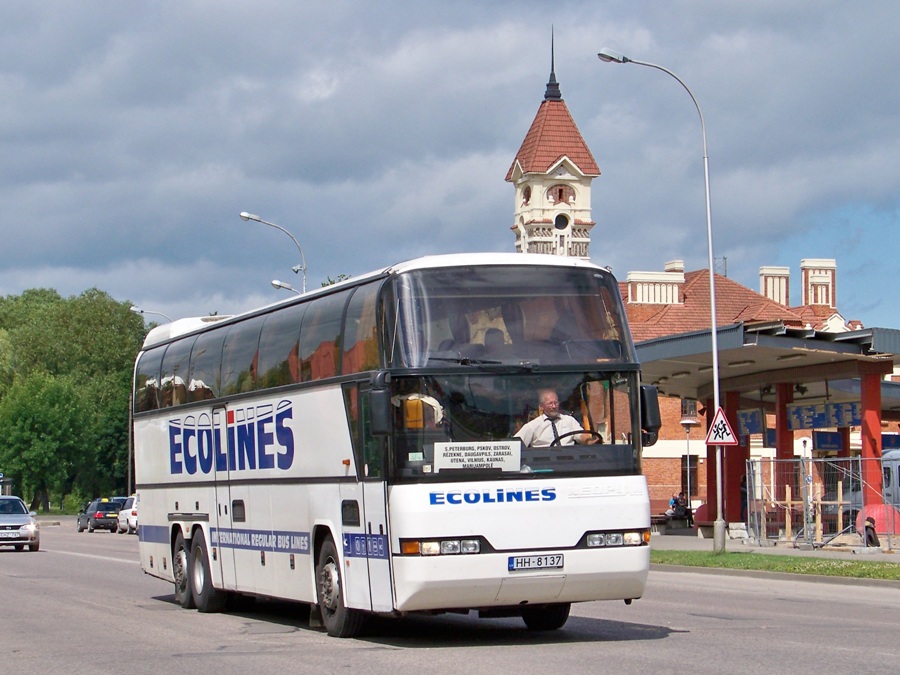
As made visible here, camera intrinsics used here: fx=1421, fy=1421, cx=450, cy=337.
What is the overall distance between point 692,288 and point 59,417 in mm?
40969

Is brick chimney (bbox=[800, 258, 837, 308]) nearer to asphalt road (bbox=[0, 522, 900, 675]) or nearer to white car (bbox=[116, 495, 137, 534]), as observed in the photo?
white car (bbox=[116, 495, 137, 534])

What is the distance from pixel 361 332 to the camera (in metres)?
13.1

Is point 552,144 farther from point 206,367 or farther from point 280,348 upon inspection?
point 280,348

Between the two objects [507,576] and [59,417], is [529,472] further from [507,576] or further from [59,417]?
[59,417]

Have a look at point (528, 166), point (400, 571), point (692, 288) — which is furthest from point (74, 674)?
point (528, 166)

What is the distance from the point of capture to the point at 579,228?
293ft

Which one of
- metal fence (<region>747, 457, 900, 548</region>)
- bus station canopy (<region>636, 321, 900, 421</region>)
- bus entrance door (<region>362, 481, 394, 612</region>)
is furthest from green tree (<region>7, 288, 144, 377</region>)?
bus entrance door (<region>362, 481, 394, 612</region>)

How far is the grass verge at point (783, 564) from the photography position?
75.9 feet

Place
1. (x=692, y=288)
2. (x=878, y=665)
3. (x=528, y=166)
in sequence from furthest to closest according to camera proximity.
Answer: (x=528, y=166), (x=692, y=288), (x=878, y=665)

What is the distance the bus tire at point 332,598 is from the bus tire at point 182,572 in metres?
4.75

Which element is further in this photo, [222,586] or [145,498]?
[145,498]

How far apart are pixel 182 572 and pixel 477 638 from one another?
251 inches

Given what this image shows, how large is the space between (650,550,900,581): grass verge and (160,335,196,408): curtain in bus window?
11.2 meters

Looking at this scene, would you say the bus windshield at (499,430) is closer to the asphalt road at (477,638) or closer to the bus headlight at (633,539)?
the bus headlight at (633,539)
